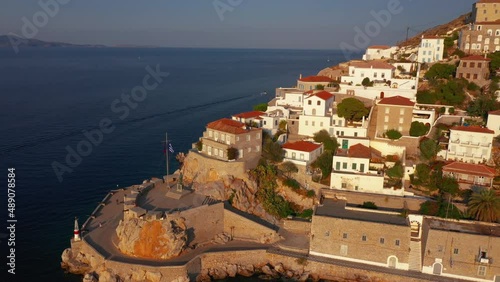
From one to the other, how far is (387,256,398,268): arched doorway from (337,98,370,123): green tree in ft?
48.0

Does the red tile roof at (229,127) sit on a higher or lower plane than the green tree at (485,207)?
higher

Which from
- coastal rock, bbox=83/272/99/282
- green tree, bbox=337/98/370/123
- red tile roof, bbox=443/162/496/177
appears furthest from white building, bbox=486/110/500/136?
coastal rock, bbox=83/272/99/282

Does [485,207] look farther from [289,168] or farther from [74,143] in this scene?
[74,143]

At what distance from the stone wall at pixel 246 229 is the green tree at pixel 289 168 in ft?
19.1

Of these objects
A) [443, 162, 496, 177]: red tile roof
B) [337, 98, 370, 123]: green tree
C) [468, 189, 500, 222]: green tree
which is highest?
[337, 98, 370, 123]: green tree

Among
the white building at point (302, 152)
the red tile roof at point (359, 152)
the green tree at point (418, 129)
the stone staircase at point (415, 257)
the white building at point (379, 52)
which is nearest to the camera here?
the stone staircase at point (415, 257)

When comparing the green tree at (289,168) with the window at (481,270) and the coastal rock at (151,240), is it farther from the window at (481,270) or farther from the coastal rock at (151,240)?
the window at (481,270)

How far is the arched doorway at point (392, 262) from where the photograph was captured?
24.8 metres

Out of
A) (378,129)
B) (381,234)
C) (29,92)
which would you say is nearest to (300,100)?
(378,129)

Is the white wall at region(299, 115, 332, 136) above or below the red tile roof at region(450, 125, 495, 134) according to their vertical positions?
below

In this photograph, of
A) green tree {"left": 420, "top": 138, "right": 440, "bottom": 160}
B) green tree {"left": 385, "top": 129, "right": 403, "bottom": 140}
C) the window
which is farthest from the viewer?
green tree {"left": 385, "top": 129, "right": 403, "bottom": 140}

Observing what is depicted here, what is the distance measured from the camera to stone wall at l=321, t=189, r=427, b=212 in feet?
91.3

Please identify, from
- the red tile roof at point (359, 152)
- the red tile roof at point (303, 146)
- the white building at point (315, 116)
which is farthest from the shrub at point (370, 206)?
the white building at point (315, 116)

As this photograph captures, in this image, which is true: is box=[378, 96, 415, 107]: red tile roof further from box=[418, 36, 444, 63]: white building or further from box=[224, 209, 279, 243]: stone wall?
box=[418, 36, 444, 63]: white building
